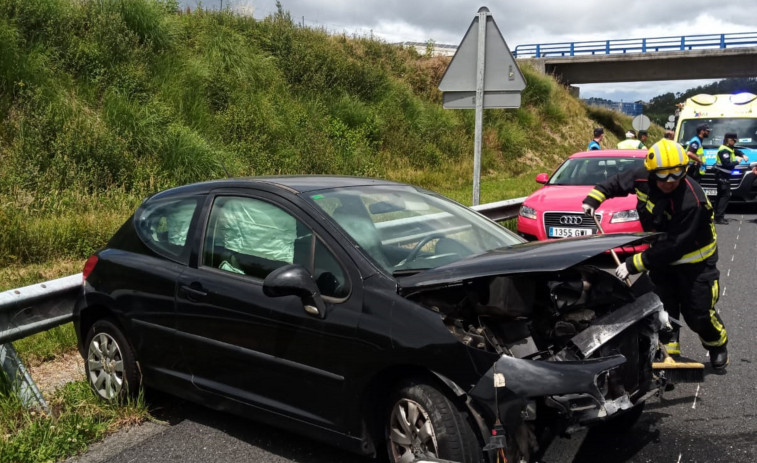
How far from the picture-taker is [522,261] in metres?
3.15

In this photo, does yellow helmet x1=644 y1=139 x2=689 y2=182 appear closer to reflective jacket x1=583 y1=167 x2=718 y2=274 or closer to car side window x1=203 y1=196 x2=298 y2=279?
reflective jacket x1=583 y1=167 x2=718 y2=274

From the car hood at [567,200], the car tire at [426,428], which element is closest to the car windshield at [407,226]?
the car tire at [426,428]

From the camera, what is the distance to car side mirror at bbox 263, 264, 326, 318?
3.33 meters

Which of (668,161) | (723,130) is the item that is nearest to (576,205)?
(668,161)

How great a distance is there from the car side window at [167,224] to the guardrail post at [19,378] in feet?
3.31

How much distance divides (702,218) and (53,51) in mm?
12275

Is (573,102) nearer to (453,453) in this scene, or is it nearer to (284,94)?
(284,94)

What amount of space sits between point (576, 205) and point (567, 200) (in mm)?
200

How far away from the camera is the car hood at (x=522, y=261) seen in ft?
10.1

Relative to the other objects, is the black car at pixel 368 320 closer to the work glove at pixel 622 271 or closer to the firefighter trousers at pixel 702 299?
the work glove at pixel 622 271

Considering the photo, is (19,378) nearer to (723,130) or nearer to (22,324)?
(22,324)

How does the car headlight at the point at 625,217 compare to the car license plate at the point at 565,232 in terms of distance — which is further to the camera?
the car license plate at the point at 565,232

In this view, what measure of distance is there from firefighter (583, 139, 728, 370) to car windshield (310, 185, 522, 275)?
3.51 ft

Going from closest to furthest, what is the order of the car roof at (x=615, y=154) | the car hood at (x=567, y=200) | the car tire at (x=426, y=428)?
the car tire at (x=426, y=428)
the car hood at (x=567, y=200)
the car roof at (x=615, y=154)
